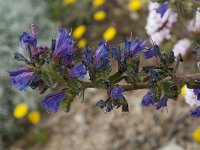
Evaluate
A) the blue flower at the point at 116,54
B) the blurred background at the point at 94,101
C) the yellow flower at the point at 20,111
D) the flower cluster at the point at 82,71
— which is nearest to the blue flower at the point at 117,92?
the flower cluster at the point at 82,71

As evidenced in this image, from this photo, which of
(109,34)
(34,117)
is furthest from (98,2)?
(34,117)

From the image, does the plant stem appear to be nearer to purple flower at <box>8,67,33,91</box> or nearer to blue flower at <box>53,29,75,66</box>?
blue flower at <box>53,29,75,66</box>

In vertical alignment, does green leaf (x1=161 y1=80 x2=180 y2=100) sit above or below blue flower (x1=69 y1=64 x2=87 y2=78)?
below

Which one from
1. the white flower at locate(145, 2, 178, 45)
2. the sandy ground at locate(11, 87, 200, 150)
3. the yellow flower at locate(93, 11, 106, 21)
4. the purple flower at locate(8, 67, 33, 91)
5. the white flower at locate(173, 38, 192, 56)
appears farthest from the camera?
the yellow flower at locate(93, 11, 106, 21)

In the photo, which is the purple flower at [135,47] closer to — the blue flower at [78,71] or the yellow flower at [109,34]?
the blue flower at [78,71]

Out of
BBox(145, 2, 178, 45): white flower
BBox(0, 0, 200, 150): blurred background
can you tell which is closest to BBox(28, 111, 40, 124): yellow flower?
BBox(0, 0, 200, 150): blurred background

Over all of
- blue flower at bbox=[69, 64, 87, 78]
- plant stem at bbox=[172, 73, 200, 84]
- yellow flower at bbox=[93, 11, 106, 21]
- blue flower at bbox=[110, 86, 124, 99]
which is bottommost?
blue flower at bbox=[110, 86, 124, 99]
